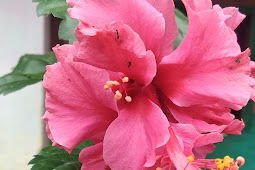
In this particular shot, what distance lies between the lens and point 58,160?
668mm

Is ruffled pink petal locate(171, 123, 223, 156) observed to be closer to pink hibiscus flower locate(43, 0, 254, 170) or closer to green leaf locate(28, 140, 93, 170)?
pink hibiscus flower locate(43, 0, 254, 170)

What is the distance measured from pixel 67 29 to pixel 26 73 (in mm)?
229

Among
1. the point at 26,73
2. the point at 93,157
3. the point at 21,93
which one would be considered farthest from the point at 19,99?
Result: the point at 93,157

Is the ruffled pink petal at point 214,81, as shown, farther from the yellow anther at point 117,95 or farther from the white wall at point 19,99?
the white wall at point 19,99

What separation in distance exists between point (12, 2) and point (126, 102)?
4.86 feet

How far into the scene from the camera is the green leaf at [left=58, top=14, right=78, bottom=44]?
2.32 feet

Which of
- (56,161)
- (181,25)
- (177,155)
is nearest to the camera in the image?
(177,155)

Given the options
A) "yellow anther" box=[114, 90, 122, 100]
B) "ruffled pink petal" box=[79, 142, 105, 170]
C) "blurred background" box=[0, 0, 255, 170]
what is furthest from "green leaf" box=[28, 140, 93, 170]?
"blurred background" box=[0, 0, 255, 170]

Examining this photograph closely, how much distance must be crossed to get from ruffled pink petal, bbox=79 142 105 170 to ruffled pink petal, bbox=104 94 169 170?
0.05 m

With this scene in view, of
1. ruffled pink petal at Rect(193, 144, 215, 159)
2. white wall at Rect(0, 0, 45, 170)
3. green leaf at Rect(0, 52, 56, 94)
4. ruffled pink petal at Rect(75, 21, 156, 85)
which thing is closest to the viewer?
ruffled pink petal at Rect(75, 21, 156, 85)

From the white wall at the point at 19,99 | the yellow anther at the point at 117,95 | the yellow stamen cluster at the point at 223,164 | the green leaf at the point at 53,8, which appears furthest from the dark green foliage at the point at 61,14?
the white wall at the point at 19,99

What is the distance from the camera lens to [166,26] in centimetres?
52

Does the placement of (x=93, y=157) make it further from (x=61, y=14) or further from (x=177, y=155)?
(x=61, y=14)

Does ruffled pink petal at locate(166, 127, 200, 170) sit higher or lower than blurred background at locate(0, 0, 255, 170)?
higher
